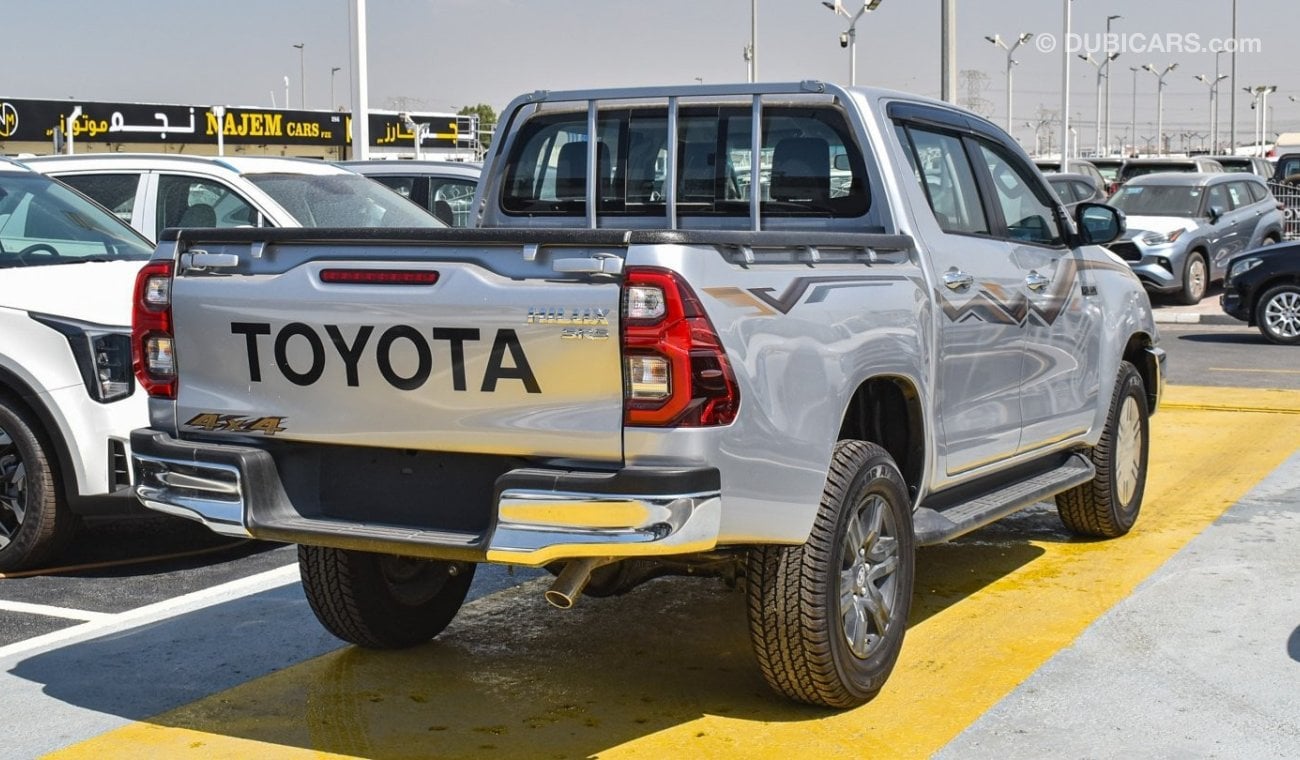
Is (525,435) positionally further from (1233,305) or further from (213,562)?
(1233,305)

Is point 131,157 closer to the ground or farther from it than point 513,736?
farther from it

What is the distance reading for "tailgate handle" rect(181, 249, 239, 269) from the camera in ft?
15.6

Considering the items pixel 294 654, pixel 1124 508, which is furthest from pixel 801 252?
pixel 1124 508

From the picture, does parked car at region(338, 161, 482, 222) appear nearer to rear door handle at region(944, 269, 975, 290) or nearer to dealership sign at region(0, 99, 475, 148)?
rear door handle at region(944, 269, 975, 290)

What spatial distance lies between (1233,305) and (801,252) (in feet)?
44.9

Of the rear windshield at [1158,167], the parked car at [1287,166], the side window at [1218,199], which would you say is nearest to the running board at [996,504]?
the side window at [1218,199]

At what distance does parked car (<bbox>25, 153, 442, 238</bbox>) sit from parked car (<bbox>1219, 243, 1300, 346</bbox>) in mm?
10258

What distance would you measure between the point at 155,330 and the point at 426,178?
29.9 ft

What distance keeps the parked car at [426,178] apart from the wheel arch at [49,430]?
22.5 feet

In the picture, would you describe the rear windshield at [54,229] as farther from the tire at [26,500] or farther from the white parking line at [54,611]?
the white parking line at [54,611]

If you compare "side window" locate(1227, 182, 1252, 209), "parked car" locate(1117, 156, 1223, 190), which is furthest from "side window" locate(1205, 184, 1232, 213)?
"parked car" locate(1117, 156, 1223, 190)

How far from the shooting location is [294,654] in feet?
18.7

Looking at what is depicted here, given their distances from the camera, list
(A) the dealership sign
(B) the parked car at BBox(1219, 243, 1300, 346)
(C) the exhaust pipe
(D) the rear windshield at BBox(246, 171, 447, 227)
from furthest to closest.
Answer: (A) the dealership sign, (B) the parked car at BBox(1219, 243, 1300, 346), (D) the rear windshield at BBox(246, 171, 447, 227), (C) the exhaust pipe

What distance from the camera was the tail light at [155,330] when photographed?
491cm
